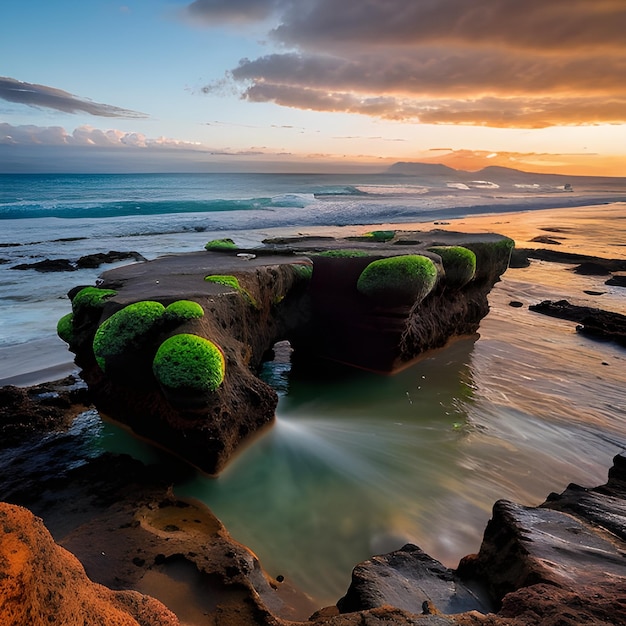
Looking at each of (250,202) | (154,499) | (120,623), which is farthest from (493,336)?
(250,202)

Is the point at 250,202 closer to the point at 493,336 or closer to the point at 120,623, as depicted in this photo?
the point at 493,336

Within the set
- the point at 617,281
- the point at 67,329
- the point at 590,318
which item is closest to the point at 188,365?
the point at 67,329

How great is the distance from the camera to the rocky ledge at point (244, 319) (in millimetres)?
6227

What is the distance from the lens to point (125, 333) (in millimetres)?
6320

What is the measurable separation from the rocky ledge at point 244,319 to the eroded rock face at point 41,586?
3264mm

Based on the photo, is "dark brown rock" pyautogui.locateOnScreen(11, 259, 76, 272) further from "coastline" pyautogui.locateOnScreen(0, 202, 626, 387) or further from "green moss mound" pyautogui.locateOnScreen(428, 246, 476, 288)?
"green moss mound" pyautogui.locateOnScreen(428, 246, 476, 288)

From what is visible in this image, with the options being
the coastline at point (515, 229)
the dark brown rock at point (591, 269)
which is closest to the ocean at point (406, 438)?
the coastline at point (515, 229)

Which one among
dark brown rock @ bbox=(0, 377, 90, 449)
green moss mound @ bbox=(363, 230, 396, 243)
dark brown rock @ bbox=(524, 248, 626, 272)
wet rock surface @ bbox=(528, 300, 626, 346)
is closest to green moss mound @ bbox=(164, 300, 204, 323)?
dark brown rock @ bbox=(0, 377, 90, 449)

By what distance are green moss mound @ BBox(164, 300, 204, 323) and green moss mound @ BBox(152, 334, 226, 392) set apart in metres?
0.47

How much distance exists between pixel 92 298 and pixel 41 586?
6.14 meters

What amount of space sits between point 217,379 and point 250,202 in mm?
47907

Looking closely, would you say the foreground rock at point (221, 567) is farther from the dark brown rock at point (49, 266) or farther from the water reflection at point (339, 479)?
the dark brown rock at point (49, 266)

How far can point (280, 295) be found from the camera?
31.6 ft

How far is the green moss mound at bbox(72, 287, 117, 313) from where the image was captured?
749 centimetres
